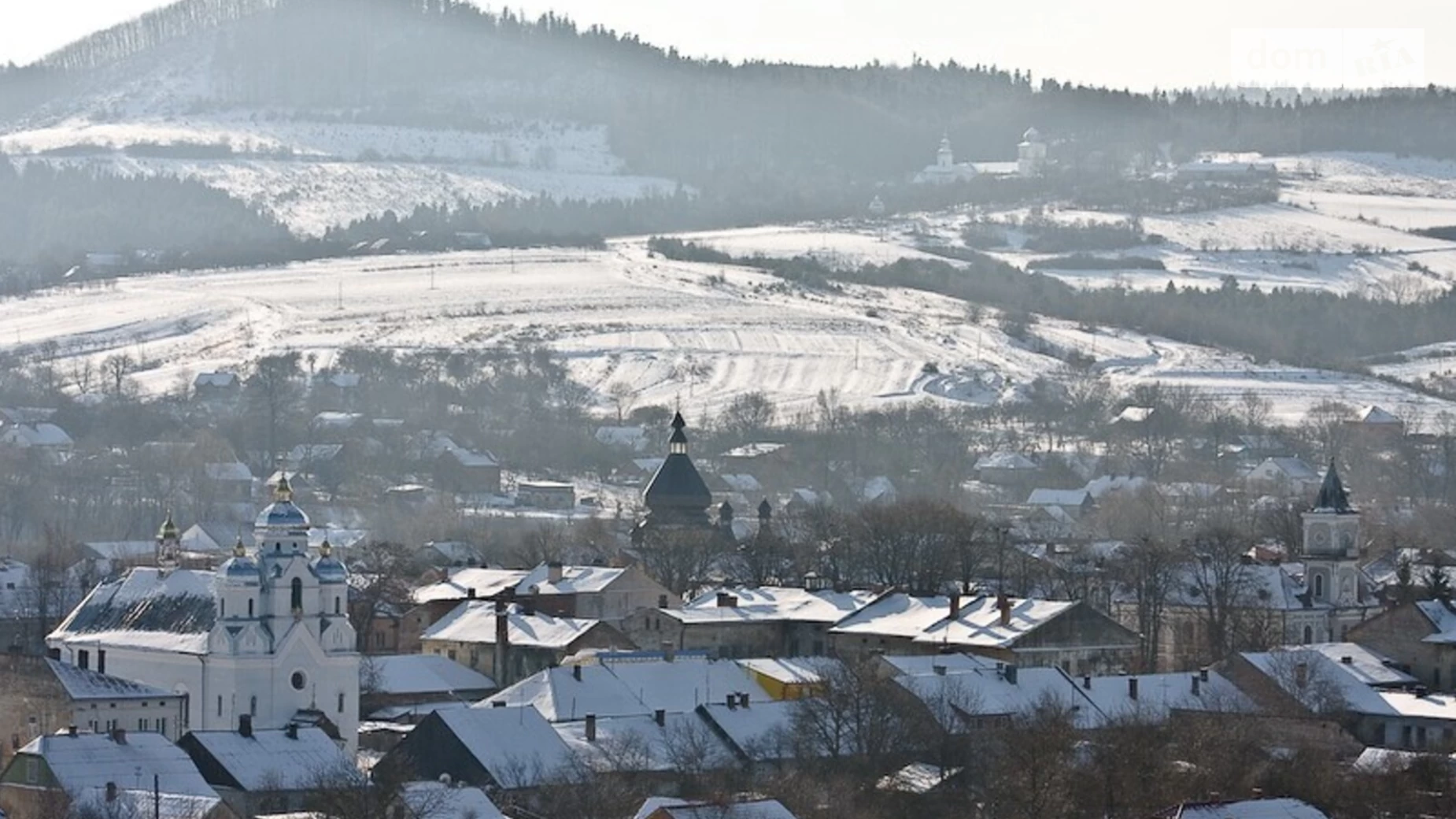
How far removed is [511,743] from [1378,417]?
98.1m

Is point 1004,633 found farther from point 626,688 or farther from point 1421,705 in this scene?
point 626,688

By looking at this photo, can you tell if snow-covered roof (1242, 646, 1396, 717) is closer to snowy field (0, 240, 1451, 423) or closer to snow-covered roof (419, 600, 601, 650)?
snow-covered roof (419, 600, 601, 650)

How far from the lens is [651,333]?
569 ft

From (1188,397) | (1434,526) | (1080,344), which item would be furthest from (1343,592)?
(1080,344)

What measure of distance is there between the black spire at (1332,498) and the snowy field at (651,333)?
221ft

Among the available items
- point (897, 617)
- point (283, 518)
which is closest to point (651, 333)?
point (897, 617)

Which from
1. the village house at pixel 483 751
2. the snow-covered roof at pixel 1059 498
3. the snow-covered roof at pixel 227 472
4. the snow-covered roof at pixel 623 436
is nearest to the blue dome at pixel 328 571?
the village house at pixel 483 751

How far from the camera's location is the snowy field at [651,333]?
163 metres

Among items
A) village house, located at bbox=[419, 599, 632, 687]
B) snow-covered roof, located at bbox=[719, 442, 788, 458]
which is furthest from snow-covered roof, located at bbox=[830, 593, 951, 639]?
snow-covered roof, located at bbox=[719, 442, 788, 458]

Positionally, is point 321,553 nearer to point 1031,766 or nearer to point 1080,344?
point 1031,766

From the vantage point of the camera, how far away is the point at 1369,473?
138 metres

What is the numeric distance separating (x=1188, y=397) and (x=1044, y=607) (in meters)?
87.1

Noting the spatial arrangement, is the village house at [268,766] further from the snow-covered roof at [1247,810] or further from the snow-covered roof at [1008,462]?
the snow-covered roof at [1008,462]

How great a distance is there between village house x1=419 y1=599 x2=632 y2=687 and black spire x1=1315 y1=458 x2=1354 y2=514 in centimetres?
1883
